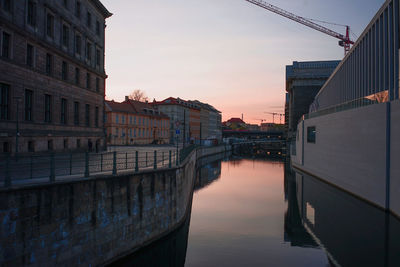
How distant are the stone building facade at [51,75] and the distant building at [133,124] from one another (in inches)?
980

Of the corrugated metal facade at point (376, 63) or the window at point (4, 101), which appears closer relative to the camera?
the window at point (4, 101)

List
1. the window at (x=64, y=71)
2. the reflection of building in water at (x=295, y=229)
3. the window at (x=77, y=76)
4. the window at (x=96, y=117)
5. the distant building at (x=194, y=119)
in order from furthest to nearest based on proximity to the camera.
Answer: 1. the distant building at (x=194, y=119)
2. the window at (x=96, y=117)
3. the window at (x=77, y=76)
4. the window at (x=64, y=71)
5. the reflection of building in water at (x=295, y=229)

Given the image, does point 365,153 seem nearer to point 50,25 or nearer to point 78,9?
point 50,25

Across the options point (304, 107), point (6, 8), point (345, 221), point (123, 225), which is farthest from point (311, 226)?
point (304, 107)

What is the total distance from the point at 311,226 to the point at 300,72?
8724 cm

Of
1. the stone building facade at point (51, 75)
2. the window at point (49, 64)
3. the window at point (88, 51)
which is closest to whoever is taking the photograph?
the stone building facade at point (51, 75)

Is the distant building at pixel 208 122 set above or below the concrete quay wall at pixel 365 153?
above

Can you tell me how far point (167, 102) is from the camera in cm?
9838

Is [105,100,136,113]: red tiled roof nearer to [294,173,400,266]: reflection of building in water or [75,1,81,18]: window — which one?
[75,1,81,18]: window

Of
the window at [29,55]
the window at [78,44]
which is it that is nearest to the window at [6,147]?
the window at [29,55]

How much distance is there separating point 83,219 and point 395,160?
60.5ft

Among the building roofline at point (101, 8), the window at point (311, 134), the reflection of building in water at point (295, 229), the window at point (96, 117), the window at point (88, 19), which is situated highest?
the building roofline at point (101, 8)

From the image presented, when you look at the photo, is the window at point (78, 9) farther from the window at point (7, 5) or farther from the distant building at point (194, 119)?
Result: the distant building at point (194, 119)

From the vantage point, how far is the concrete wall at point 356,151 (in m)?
21.3
